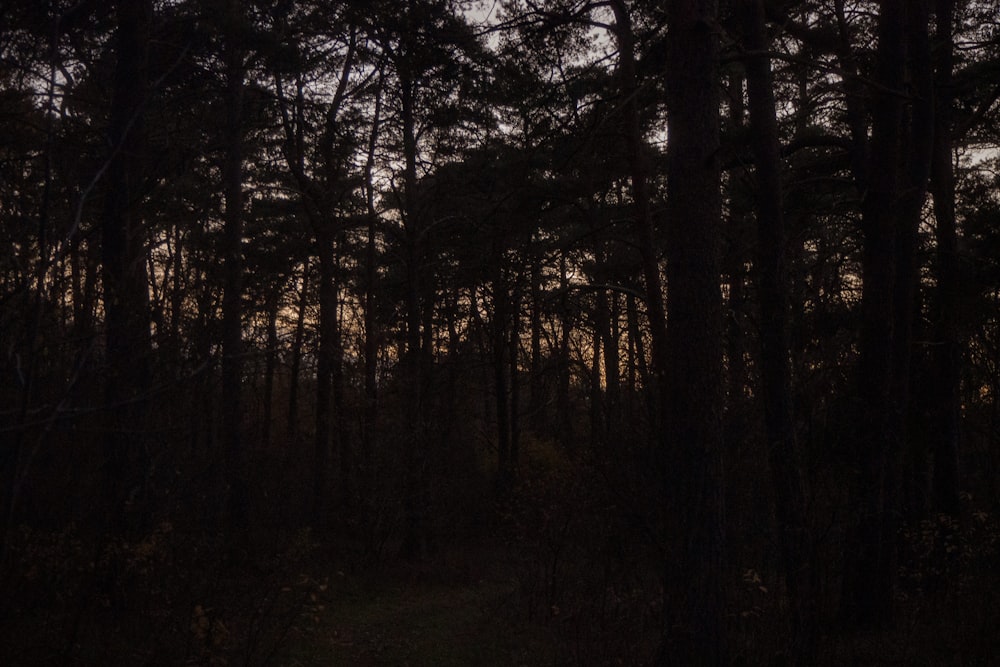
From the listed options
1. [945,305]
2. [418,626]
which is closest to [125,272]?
[418,626]

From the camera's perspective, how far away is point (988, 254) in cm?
1297

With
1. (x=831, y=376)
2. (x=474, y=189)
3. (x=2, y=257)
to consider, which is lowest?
(x=831, y=376)

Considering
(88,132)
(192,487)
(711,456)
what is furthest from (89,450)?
(711,456)

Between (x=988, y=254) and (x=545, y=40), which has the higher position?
(x=545, y=40)

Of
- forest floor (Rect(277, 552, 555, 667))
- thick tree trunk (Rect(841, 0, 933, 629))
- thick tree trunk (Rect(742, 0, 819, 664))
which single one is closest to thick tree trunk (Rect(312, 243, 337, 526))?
forest floor (Rect(277, 552, 555, 667))

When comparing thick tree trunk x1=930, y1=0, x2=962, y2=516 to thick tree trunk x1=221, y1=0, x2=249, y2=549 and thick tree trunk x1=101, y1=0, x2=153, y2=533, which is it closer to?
thick tree trunk x1=221, y1=0, x2=249, y2=549

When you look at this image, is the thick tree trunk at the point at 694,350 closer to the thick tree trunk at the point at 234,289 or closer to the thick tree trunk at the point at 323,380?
the thick tree trunk at the point at 234,289

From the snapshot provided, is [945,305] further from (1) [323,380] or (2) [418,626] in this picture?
(1) [323,380]

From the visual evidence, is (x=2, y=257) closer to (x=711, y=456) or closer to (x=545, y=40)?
(x=711, y=456)

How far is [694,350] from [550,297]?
4.88 meters

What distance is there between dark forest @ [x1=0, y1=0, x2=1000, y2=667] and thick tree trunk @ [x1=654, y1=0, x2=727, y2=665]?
1.1 inches

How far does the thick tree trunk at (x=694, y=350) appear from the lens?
271 inches

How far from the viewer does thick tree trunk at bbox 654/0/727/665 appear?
6.88 meters

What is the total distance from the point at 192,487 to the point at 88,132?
11.7ft
